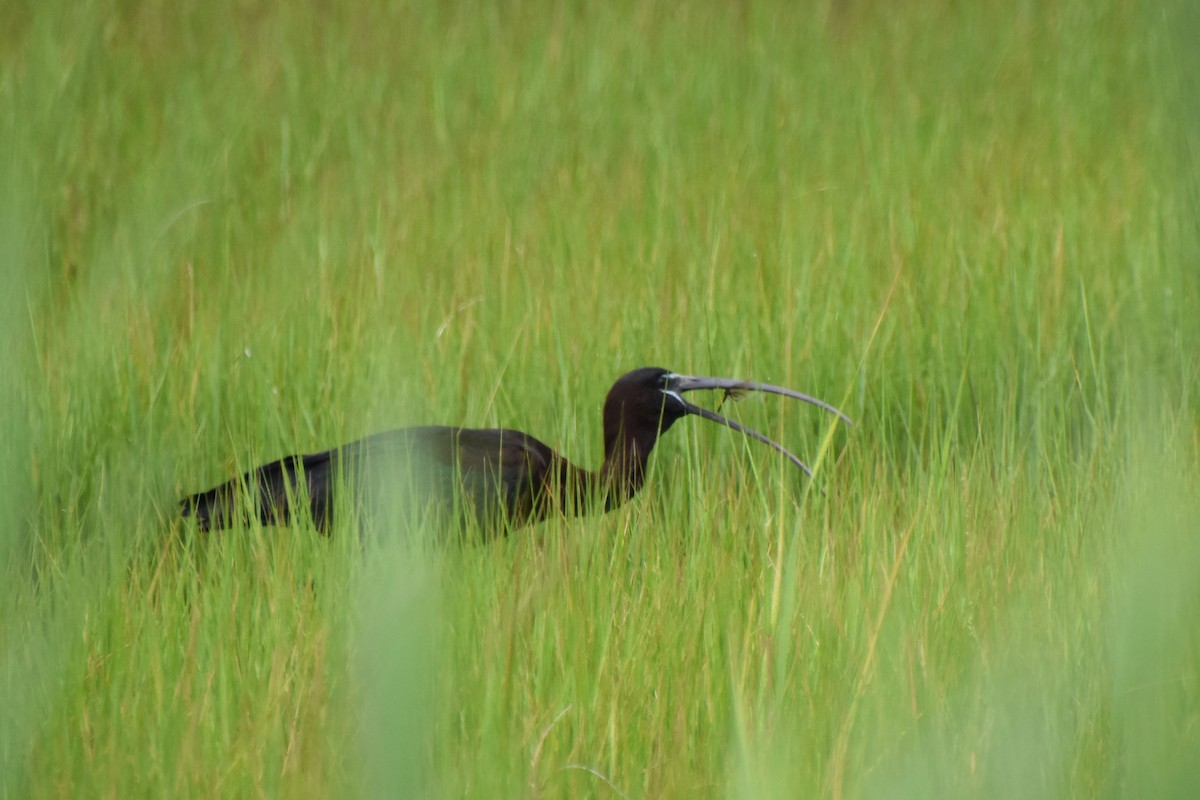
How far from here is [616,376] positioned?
10.5 feet

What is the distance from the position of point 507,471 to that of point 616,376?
0.54 metres

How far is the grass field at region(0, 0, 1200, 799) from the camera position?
0.94m

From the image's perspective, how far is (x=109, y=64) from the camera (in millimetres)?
4680

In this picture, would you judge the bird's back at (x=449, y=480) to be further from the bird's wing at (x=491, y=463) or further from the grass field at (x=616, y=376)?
the grass field at (x=616, y=376)

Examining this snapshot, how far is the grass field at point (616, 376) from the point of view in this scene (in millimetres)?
938

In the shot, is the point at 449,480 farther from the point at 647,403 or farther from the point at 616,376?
the point at 616,376

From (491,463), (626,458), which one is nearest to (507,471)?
(491,463)

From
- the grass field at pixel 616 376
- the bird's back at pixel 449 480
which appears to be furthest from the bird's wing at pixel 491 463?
the grass field at pixel 616 376

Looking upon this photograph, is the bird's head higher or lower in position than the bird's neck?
higher

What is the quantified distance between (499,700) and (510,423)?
5.55ft

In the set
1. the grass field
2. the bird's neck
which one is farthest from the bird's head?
the grass field

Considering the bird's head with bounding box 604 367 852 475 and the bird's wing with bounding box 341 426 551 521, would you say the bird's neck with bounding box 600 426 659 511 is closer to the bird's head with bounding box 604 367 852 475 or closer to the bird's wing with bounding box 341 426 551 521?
the bird's head with bounding box 604 367 852 475

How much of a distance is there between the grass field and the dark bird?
0.31ft

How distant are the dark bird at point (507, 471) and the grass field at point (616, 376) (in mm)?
95
